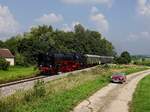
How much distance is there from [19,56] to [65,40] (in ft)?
115

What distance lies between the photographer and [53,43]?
126250 millimetres

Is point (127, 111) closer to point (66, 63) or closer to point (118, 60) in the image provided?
point (66, 63)

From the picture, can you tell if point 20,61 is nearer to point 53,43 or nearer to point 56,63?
point 53,43

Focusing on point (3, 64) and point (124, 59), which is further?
point (124, 59)

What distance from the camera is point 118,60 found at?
5133 inches

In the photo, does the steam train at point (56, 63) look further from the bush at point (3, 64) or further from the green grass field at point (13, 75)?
the bush at point (3, 64)

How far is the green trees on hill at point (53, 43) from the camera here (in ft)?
375

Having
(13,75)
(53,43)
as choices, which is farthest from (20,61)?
(13,75)

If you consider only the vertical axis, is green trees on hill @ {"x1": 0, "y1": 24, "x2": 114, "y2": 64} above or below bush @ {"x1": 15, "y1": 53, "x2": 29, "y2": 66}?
above

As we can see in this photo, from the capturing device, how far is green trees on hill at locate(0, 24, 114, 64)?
4500 inches

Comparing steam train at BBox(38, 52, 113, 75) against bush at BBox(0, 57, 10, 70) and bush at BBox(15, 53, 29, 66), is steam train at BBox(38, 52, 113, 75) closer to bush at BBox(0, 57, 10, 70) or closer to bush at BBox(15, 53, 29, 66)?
bush at BBox(0, 57, 10, 70)

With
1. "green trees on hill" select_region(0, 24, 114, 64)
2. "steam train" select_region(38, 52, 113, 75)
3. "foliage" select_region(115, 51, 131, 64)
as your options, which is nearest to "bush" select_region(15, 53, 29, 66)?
"green trees on hill" select_region(0, 24, 114, 64)

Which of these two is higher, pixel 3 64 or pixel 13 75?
pixel 3 64

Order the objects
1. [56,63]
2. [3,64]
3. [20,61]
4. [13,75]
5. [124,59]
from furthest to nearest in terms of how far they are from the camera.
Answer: [124,59], [20,61], [3,64], [56,63], [13,75]
